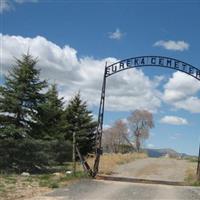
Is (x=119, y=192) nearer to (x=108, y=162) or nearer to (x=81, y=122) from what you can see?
(x=108, y=162)

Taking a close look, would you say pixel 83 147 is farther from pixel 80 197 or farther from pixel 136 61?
pixel 80 197

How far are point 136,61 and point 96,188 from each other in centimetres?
760

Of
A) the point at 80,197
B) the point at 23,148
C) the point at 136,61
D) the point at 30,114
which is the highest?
the point at 136,61

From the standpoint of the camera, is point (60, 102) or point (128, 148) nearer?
point (60, 102)

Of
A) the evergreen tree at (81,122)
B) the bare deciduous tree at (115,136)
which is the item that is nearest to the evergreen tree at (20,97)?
the evergreen tree at (81,122)

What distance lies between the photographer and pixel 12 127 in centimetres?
2164

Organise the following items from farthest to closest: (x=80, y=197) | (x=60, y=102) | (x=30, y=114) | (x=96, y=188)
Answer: (x=60, y=102), (x=30, y=114), (x=96, y=188), (x=80, y=197)

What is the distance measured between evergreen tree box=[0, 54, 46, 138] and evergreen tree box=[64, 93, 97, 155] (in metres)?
15.1

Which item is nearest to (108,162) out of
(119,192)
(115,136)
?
(119,192)

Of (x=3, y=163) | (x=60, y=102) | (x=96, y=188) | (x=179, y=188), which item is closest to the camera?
(x=96, y=188)

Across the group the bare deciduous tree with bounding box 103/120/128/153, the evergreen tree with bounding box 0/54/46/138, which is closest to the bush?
the evergreen tree with bounding box 0/54/46/138

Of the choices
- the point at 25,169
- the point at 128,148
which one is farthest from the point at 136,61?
the point at 128,148

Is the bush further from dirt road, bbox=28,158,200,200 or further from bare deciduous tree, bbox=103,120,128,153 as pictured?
bare deciduous tree, bbox=103,120,128,153

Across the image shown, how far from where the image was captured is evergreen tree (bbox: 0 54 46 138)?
22.0 m
